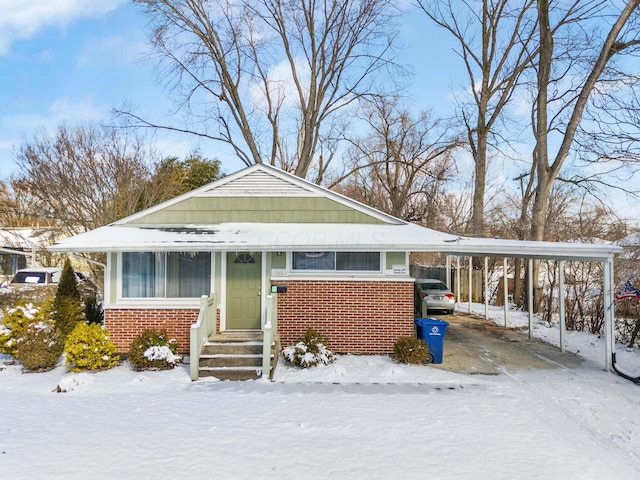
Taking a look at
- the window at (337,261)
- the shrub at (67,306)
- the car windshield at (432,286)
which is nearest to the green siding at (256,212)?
the window at (337,261)

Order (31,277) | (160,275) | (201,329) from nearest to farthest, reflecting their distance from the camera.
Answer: (201,329)
(160,275)
(31,277)

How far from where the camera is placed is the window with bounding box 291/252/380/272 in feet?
30.2

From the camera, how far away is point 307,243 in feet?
27.5

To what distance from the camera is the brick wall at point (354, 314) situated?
9078 millimetres

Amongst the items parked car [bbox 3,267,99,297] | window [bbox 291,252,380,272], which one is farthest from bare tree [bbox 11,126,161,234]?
window [bbox 291,252,380,272]

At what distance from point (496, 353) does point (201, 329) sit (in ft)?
22.6

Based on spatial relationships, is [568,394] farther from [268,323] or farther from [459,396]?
[268,323]

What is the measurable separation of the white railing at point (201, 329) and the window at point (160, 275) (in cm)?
64

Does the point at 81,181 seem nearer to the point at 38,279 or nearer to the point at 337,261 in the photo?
the point at 38,279

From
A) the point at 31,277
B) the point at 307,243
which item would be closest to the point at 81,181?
the point at 31,277

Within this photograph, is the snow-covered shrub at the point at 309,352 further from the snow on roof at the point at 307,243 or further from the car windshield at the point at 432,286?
the car windshield at the point at 432,286

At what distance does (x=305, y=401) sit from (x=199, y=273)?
13.7ft

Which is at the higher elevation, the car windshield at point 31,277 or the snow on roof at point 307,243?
the snow on roof at point 307,243

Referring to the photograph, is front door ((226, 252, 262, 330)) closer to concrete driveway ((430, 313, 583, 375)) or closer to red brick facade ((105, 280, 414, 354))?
red brick facade ((105, 280, 414, 354))
